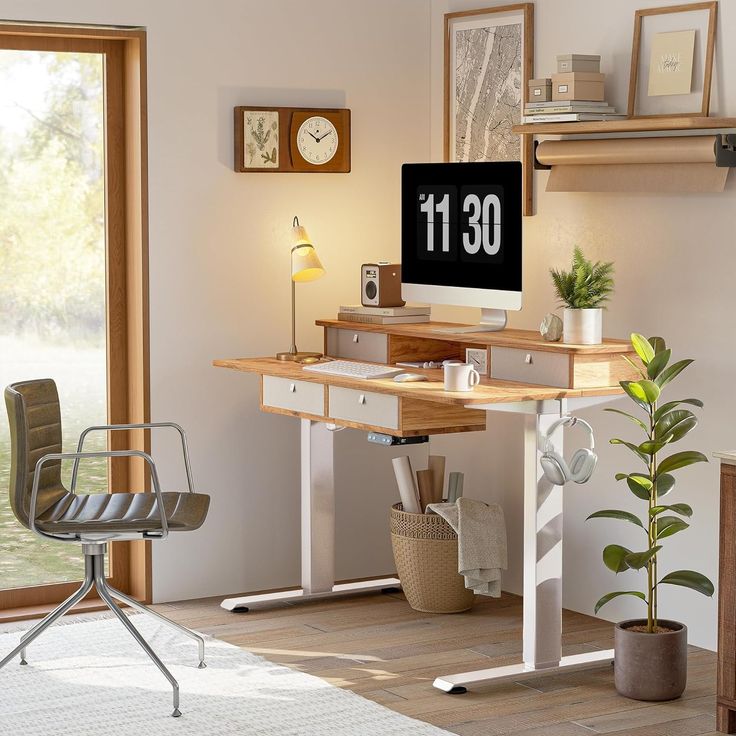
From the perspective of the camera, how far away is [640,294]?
14.5 feet

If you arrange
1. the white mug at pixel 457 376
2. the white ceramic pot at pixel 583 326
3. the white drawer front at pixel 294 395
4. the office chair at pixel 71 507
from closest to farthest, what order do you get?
1. the office chair at pixel 71 507
2. the white mug at pixel 457 376
3. the white ceramic pot at pixel 583 326
4. the white drawer front at pixel 294 395

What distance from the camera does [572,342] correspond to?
406 centimetres

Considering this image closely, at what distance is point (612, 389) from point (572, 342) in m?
0.19

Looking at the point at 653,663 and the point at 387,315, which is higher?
the point at 387,315

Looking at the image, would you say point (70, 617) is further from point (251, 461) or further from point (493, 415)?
point (493, 415)

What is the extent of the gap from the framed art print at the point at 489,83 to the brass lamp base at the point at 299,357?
2.96 ft

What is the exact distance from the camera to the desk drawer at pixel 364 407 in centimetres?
409

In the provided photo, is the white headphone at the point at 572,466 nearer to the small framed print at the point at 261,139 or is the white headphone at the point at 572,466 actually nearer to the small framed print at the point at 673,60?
the small framed print at the point at 673,60

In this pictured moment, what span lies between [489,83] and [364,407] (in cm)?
147

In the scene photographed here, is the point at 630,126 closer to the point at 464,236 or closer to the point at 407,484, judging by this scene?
the point at 464,236

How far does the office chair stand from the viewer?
3.75 meters

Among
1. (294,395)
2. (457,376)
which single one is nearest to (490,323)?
(457,376)

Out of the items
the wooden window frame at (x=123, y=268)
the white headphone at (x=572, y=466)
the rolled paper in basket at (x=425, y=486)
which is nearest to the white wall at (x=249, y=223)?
the wooden window frame at (x=123, y=268)

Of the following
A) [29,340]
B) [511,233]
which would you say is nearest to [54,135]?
[29,340]
